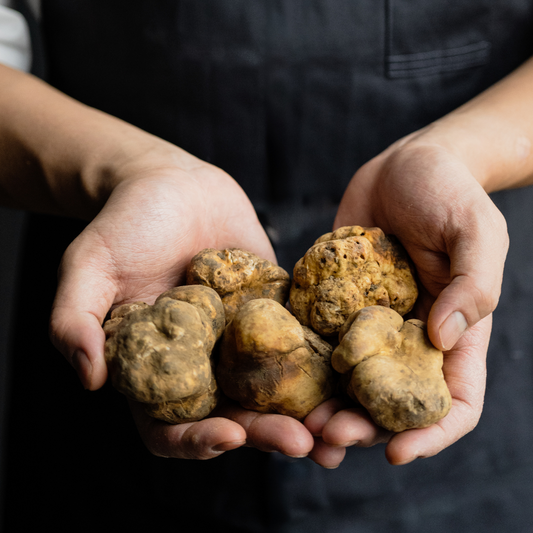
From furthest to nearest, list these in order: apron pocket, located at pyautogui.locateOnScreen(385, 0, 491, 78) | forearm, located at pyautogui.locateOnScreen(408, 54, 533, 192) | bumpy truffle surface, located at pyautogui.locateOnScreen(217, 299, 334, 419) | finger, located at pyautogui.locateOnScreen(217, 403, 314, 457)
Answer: apron pocket, located at pyautogui.locateOnScreen(385, 0, 491, 78) < forearm, located at pyautogui.locateOnScreen(408, 54, 533, 192) < bumpy truffle surface, located at pyautogui.locateOnScreen(217, 299, 334, 419) < finger, located at pyautogui.locateOnScreen(217, 403, 314, 457)

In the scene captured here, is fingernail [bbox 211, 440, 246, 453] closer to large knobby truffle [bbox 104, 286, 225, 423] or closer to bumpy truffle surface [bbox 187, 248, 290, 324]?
large knobby truffle [bbox 104, 286, 225, 423]

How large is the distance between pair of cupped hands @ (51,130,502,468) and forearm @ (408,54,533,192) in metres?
0.09

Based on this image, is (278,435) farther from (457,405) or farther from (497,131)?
(497,131)

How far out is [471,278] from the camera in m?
1.08

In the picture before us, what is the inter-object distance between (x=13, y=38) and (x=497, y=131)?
63.5 inches

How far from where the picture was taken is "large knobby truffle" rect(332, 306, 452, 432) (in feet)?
3.34

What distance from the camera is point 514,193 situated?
1.84 m

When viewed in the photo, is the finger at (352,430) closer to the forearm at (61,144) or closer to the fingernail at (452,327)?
the fingernail at (452,327)

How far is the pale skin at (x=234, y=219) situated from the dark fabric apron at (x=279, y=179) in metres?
0.15

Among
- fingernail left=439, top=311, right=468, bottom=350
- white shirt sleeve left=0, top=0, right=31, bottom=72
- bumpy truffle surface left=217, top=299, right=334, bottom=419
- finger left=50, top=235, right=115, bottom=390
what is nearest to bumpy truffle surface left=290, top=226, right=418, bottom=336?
bumpy truffle surface left=217, top=299, right=334, bottom=419

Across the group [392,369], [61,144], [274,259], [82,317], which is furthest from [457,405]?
[61,144]

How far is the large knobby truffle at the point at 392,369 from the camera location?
40.1 inches

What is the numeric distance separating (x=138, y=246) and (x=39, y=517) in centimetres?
119

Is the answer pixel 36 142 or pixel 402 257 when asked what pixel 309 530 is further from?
pixel 36 142
